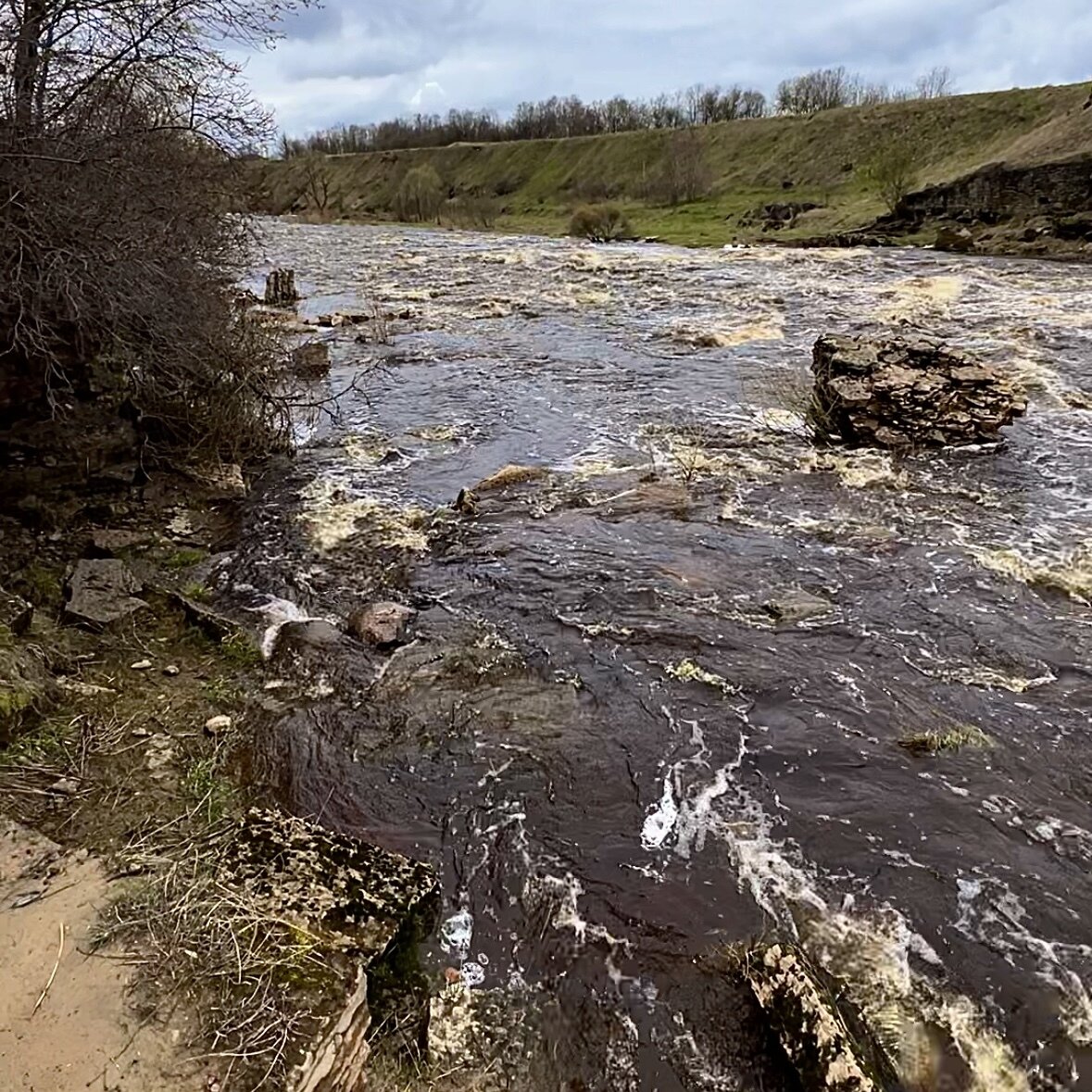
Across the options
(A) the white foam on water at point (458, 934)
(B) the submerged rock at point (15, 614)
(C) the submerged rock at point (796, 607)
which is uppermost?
(B) the submerged rock at point (15, 614)

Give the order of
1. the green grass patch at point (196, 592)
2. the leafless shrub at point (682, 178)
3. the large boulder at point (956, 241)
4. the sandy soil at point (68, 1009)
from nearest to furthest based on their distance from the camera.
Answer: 1. the sandy soil at point (68, 1009)
2. the green grass patch at point (196, 592)
3. the large boulder at point (956, 241)
4. the leafless shrub at point (682, 178)

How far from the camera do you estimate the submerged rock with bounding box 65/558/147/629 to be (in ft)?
24.6

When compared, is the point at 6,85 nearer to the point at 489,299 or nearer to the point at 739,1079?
the point at 739,1079

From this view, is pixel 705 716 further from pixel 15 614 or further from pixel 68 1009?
pixel 15 614

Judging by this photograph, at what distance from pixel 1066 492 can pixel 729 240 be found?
1603 inches

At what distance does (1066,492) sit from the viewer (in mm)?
10773

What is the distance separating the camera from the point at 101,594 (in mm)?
7875

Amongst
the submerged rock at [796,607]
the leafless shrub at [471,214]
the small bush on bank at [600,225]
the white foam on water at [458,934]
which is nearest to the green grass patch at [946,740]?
the submerged rock at [796,607]

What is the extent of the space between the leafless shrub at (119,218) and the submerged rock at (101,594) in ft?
Result: 5.38

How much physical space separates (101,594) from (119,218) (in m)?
3.63

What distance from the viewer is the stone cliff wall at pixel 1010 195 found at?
37188mm

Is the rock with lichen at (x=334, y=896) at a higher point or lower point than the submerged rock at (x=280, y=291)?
lower

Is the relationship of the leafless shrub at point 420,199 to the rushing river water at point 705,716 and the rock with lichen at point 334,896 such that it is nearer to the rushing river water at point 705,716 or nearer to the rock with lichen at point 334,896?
the rushing river water at point 705,716

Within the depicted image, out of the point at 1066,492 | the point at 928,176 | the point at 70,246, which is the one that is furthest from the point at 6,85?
the point at 928,176
